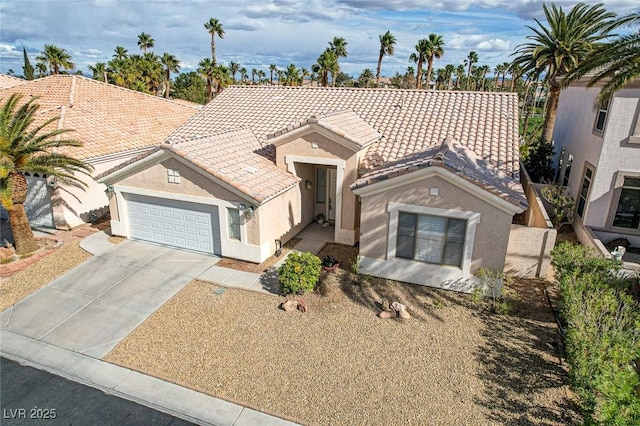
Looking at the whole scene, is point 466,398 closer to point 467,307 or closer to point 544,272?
point 467,307

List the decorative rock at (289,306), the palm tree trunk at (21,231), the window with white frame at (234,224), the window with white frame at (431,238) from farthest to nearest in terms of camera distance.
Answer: the palm tree trunk at (21,231), the window with white frame at (234,224), the window with white frame at (431,238), the decorative rock at (289,306)

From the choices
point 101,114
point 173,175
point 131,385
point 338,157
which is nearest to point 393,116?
point 338,157

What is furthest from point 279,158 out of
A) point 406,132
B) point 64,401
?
point 64,401

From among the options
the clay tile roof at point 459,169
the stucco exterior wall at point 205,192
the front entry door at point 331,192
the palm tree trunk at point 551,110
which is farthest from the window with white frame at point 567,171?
the stucco exterior wall at point 205,192

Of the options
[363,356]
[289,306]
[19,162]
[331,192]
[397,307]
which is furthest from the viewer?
[331,192]

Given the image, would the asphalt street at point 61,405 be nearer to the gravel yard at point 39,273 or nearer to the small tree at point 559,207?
the gravel yard at point 39,273

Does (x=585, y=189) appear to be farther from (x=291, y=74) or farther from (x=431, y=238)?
(x=291, y=74)
